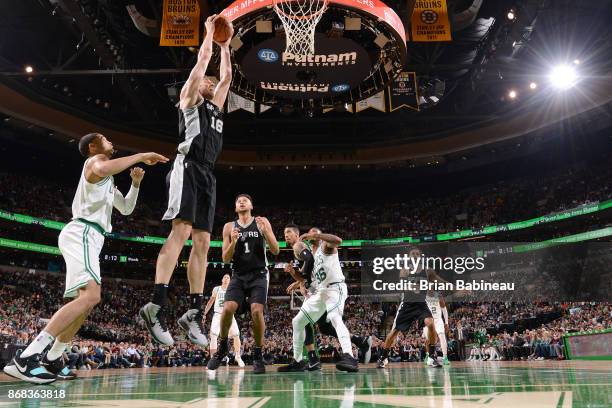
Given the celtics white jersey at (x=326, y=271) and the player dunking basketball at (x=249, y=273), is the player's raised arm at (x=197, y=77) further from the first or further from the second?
the celtics white jersey at (x=326, y=271)

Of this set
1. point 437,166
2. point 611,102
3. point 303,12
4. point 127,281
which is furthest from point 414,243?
point 303,12

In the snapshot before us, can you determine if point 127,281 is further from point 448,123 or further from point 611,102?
point 611,102

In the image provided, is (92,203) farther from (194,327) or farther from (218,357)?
(218,357)

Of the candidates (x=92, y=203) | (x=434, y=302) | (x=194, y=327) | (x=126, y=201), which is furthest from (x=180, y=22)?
(x=194, y=327)

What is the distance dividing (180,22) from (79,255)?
10.6 metres

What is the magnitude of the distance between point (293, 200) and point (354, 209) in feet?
16.3

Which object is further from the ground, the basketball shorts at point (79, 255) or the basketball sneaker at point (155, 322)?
the basketball shorts at point (79, 255)

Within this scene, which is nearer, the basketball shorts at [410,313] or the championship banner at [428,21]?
the basketball shorts at [410,313]

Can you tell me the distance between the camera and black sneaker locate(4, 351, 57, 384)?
4363mm

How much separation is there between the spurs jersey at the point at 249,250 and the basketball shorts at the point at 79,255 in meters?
2.83

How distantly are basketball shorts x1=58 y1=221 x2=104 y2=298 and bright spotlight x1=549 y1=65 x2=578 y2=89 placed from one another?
23.4 m

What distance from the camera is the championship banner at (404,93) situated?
17625 mm

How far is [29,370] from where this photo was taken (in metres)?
4.39

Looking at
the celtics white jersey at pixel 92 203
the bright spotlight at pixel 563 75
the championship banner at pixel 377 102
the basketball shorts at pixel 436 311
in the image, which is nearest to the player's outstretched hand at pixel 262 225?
the celtics white jersey at pixel 92 203
